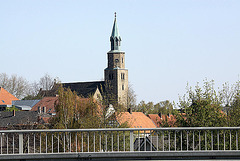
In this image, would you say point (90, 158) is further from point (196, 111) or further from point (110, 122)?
point (110, 122)

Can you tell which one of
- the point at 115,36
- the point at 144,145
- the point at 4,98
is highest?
the point at 115,36

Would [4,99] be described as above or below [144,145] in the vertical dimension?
above

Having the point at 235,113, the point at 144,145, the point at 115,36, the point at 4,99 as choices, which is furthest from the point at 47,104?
the point at 144,145

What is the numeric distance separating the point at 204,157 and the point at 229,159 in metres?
0.62

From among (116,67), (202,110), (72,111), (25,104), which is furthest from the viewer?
(116,67)

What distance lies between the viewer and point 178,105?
22.5 meters

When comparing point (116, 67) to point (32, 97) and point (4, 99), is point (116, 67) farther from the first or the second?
point (4, 99)

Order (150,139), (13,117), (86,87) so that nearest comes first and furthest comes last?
(150,139) < (13,117) < (86,87)

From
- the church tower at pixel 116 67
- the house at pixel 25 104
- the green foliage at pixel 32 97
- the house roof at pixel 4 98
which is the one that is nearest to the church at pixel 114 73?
the church tower at pixel 116 67

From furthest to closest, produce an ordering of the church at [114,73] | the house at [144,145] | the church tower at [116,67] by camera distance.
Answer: the church at [114,73] → the church tower at [116,67] → the house at [144,145]

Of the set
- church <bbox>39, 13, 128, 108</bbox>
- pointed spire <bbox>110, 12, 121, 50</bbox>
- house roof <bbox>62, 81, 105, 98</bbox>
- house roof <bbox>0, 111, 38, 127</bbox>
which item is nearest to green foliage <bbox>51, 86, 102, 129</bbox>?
house roof <bbox>0, 111, 38, 127</bbox>

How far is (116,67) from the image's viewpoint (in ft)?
434

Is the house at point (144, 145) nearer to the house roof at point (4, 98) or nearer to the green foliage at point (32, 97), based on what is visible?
the house roof at point (4, 98)

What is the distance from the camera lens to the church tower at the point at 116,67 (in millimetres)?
129750
